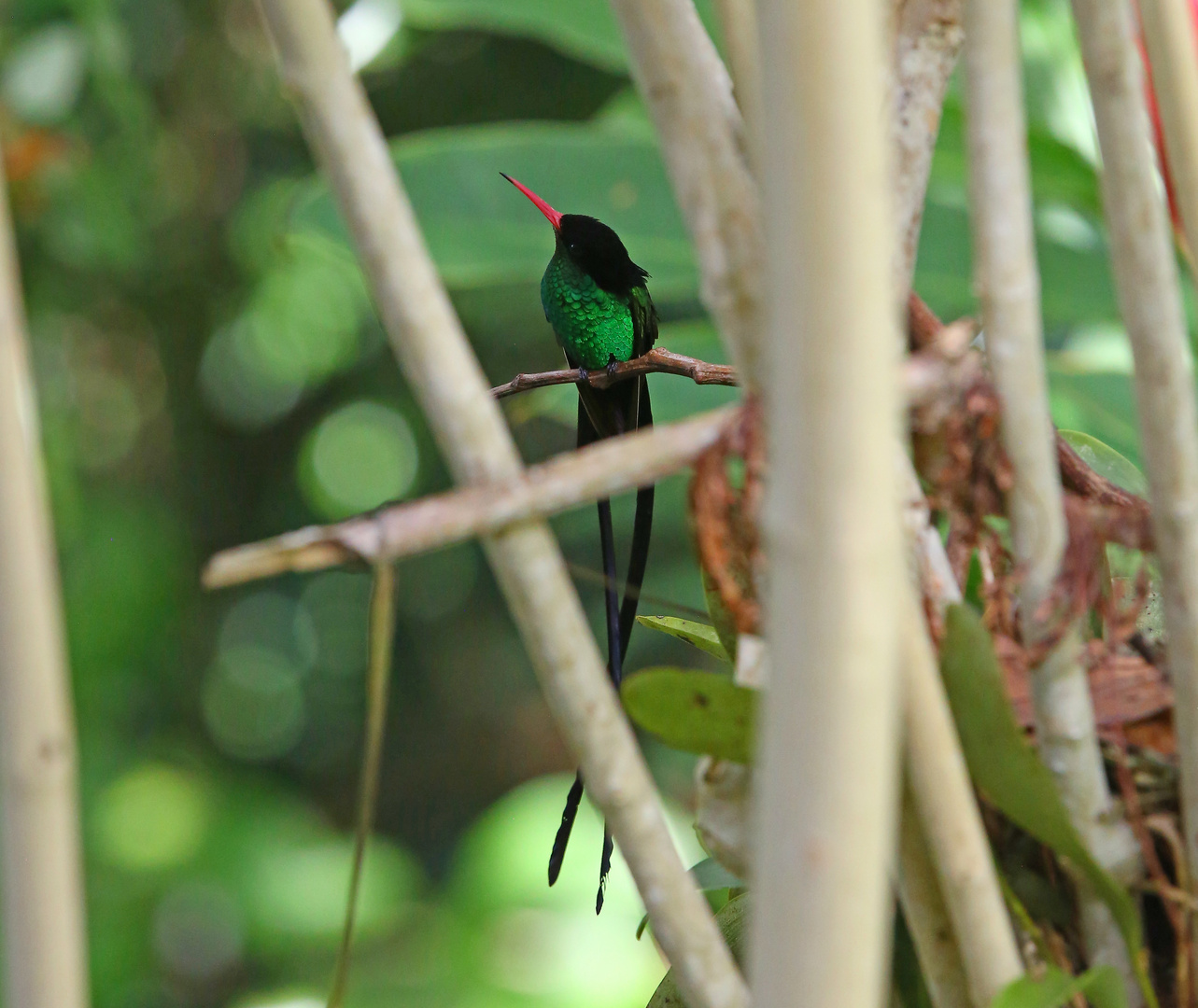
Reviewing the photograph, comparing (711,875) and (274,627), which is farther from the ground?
(274,627)

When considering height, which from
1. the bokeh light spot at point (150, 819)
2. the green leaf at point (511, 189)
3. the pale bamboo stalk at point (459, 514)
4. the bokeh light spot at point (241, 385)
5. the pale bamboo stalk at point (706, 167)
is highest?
the bokeh light spot at point (241, 385)

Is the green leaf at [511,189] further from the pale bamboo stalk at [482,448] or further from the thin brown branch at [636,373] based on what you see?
the pale bamboo stalk at [482,448]

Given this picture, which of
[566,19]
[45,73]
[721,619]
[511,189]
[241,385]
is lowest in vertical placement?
[721,619]

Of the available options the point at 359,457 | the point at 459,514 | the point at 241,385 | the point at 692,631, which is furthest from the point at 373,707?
the point at 241,385

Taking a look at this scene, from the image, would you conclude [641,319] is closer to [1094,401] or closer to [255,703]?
[1094,401]

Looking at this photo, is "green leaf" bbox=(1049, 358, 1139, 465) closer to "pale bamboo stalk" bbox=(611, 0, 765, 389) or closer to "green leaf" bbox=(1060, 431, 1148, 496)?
"green leaf" bbox=(1060, 431, 1148, 496)

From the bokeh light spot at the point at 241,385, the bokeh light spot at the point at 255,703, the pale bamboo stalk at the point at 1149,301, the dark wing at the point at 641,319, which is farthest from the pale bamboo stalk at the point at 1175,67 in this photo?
the bokeh light spot at the point at 255,703

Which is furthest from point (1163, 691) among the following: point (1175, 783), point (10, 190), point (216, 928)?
point (216, 928)
